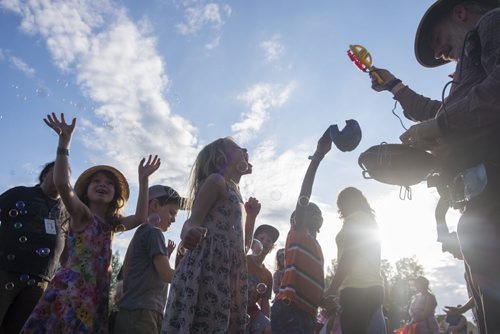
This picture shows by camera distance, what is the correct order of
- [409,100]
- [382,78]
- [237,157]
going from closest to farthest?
1. [409,100]
2. [382,78]
3. [237,157]

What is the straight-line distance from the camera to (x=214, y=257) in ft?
8.60

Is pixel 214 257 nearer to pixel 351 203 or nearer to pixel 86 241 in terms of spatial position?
pixel 86 241

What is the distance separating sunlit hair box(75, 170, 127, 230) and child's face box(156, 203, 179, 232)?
0.49 meters

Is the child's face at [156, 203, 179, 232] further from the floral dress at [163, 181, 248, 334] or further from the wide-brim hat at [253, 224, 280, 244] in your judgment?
the wide-brim hat at [253, 224, 280, 244]

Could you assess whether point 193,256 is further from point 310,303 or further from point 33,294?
point 33,294

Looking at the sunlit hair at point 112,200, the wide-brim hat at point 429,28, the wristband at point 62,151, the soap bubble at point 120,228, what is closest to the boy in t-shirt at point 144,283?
the soap bubble at point 120,228

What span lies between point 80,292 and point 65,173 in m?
0.91

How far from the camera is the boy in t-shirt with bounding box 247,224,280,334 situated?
16.3ft

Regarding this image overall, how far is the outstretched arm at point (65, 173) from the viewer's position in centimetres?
307

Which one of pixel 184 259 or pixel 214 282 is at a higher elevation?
pixel 184 259

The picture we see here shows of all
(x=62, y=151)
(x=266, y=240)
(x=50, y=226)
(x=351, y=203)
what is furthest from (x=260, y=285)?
(x=62, y=151)

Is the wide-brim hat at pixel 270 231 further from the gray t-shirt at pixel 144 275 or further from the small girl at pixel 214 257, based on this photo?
the small girl at pixel 214 257

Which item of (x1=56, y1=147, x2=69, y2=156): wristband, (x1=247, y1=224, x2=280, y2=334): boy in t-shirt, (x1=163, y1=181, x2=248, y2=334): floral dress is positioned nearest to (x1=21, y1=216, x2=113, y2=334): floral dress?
(x1=56, y1=147, x2=69, y2=156): wristband

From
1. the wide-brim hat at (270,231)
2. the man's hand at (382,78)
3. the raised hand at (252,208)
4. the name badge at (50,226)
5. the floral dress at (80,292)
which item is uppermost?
the wide-brim hat at (270,231)
